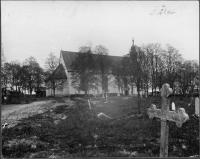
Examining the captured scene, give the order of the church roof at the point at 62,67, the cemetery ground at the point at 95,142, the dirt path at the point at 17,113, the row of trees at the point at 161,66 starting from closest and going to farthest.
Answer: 1. the cemetery ground at the point at 95,142
2. the dirt path at the point at 17,113
3. the row of trees at the point at 161,66
4. the church roof at the point at 62,67

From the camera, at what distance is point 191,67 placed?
39781mm

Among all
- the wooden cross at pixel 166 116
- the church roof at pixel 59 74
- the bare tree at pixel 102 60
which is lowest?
the wooden cross at pixel 166 116

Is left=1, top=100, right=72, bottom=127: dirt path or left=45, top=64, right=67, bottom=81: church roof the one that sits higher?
left=45, top=64, right=67, bottom=81: church roof

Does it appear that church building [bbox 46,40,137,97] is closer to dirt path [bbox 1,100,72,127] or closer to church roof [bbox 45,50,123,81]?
church roof [bbox 45,50,123,81]

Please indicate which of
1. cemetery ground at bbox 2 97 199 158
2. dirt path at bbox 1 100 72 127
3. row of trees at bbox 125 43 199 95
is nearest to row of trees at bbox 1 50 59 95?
row of trees at bbox 125 43 199 95

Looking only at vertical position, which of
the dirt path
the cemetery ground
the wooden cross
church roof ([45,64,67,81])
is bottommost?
the dirt path

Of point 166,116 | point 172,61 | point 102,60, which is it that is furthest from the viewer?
point 102,60

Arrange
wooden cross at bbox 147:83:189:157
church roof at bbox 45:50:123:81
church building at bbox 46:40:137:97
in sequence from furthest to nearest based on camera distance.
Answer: church roof at bbox 45:50:123:81, church building at bbox 46:40:137:97, wooden cross at bbox 147:83:189:157

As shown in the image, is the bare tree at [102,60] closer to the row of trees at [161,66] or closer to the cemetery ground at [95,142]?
the row of trees at [161,66]

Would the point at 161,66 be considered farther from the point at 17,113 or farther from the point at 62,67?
the point at 17,113

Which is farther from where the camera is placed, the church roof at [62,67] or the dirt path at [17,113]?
the church roof at [62,67]

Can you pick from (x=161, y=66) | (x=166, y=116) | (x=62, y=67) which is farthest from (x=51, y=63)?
(x=166, y=116)

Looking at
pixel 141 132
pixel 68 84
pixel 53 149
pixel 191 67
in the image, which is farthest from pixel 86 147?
pixel 191 67

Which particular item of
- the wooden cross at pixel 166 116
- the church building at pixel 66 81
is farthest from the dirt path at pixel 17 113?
the church building at pixel 66 81
